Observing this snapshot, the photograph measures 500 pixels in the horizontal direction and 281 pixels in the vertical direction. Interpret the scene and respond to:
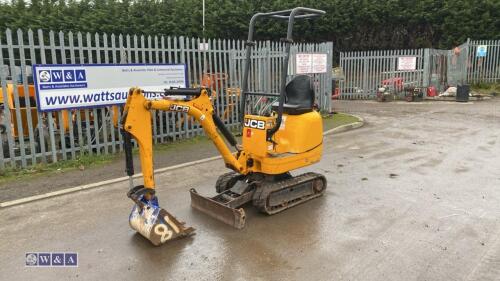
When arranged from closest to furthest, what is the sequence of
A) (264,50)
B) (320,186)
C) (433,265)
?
1. (433,265)
2. (320,186)
3. (264,50)

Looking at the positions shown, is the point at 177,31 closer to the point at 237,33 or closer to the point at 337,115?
the point at 237,33

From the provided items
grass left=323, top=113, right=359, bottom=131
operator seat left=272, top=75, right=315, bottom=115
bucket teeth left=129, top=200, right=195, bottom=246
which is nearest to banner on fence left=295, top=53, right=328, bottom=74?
grass left=323, top=113, right=359, bottom=131

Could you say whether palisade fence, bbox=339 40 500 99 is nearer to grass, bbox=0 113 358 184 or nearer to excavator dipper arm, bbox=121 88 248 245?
grass, bbox=0 113 358 184

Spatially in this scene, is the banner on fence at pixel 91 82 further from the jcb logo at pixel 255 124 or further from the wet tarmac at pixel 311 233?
the jcb logo at pixel 255 124

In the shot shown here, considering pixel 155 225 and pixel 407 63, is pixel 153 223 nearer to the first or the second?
pixel 155 225

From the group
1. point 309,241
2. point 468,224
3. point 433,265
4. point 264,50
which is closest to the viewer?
point 433,265

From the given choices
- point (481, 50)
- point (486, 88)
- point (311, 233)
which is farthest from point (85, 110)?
point (486, 88)

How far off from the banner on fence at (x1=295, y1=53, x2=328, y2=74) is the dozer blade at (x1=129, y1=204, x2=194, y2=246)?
9158mm

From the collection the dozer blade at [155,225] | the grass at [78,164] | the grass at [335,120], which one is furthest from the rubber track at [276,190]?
the grass at [335,120]

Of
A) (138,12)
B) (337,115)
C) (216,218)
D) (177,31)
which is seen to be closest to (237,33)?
(177,31)

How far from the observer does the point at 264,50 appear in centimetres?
1167

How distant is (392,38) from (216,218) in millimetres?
25133

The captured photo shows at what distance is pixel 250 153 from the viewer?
5.35 m

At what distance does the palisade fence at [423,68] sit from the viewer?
20297 mm
